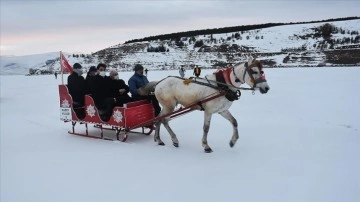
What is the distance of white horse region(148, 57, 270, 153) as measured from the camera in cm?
617

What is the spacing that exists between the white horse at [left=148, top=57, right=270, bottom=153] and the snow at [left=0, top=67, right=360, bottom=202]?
0.65m

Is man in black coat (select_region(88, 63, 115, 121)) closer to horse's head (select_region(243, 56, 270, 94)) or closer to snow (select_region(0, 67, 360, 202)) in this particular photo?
snow (select_region(0, 67, 360, 202))

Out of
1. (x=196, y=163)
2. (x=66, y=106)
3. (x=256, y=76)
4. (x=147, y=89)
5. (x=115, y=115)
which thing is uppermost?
(x=256, y=76)

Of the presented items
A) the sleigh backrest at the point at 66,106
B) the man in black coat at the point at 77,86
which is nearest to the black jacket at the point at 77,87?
the man in black coat at the point at 77,86

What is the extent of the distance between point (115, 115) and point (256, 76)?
10.7ft

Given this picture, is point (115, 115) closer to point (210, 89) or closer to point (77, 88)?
point (77, 88)

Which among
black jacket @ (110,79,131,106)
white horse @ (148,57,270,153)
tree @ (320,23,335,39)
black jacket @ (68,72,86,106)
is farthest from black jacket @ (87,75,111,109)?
tree @ (320,23,335,39)

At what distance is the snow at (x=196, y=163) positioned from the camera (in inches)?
192

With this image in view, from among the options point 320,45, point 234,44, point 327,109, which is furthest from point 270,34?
point 327,109

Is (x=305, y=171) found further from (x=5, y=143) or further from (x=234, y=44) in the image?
(x=234, y=44)

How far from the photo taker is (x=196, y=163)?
6203mm

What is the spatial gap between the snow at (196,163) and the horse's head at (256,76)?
4.13ft

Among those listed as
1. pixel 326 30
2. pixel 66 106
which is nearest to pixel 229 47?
pixel 326 30

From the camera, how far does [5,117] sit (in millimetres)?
12625
